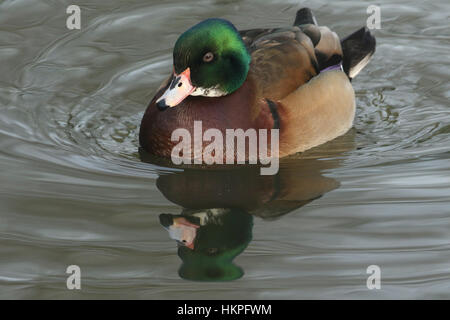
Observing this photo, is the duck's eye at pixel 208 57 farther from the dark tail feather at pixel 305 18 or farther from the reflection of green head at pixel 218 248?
the dark tail feather at pixel 305 18

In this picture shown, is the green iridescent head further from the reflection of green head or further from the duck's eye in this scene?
the reflection of green head

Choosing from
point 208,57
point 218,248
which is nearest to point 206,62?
point 208,57

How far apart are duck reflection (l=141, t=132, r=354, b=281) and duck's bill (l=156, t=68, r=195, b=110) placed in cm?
57

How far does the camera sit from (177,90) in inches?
260

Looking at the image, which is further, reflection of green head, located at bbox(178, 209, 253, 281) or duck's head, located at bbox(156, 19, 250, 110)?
duck's head, located at bbox(156, 19, 250, 110)

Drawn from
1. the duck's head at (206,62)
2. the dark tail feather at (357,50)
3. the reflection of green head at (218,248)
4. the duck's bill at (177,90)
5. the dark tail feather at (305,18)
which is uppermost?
the dark tail feather at (305,18)

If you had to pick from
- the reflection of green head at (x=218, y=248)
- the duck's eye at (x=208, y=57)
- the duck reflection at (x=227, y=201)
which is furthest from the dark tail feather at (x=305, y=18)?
the reflection of green head at (x=218, y=248)

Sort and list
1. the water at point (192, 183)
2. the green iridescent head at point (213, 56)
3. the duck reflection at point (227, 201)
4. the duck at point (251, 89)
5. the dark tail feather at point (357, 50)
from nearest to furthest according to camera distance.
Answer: the water at point (192, 183), the duck reflection at point (227, 201), the green iridescent head at point (213, 56), the duck at point (251, 89), the dark tail feather at point (357, 50)

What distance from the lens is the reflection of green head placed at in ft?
17.7

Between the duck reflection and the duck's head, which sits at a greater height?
the duck's head

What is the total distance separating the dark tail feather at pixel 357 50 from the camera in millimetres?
8328

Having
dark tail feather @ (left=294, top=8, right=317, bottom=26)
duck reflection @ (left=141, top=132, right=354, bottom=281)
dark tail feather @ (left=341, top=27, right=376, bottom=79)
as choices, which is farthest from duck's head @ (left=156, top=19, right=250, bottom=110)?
dark tail feather @ (left=341, top=27, right=376, bottom=79)

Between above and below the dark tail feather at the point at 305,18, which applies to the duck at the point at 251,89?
below

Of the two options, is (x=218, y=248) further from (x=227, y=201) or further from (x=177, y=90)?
(x=177, y=90)
